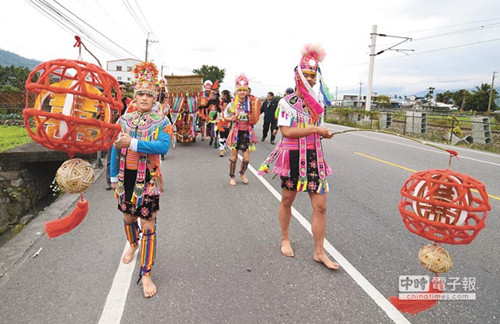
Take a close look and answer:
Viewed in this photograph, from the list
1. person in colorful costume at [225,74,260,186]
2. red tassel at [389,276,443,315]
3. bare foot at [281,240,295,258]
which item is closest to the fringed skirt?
person in colorful costume at [225,74,260,186]

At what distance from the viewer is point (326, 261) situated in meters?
3.15

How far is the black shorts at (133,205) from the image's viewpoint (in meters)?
2.76

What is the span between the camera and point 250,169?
761 centimetres

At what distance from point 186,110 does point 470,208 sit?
32.9ft

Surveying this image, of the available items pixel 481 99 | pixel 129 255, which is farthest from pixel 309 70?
pixel 481 99

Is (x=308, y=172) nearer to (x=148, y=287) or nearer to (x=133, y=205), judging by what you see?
(x=133, y=205)

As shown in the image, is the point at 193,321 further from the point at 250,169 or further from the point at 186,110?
the point at 186,110

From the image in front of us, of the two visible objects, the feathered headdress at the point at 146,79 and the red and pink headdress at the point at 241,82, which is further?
the red and pink headdress at the point at 241,82

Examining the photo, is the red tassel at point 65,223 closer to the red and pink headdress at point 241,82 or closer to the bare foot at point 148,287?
the bare foot at point 148,287

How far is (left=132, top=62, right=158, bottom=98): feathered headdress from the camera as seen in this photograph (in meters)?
2.83

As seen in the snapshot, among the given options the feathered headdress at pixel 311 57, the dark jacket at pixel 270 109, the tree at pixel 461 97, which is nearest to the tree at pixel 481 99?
the tree at pixel 461 97

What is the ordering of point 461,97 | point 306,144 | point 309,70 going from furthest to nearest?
point 461,97, point 306,144, point 309,70

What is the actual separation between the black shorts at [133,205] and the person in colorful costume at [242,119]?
137 inches

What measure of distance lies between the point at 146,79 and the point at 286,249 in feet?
7.64
